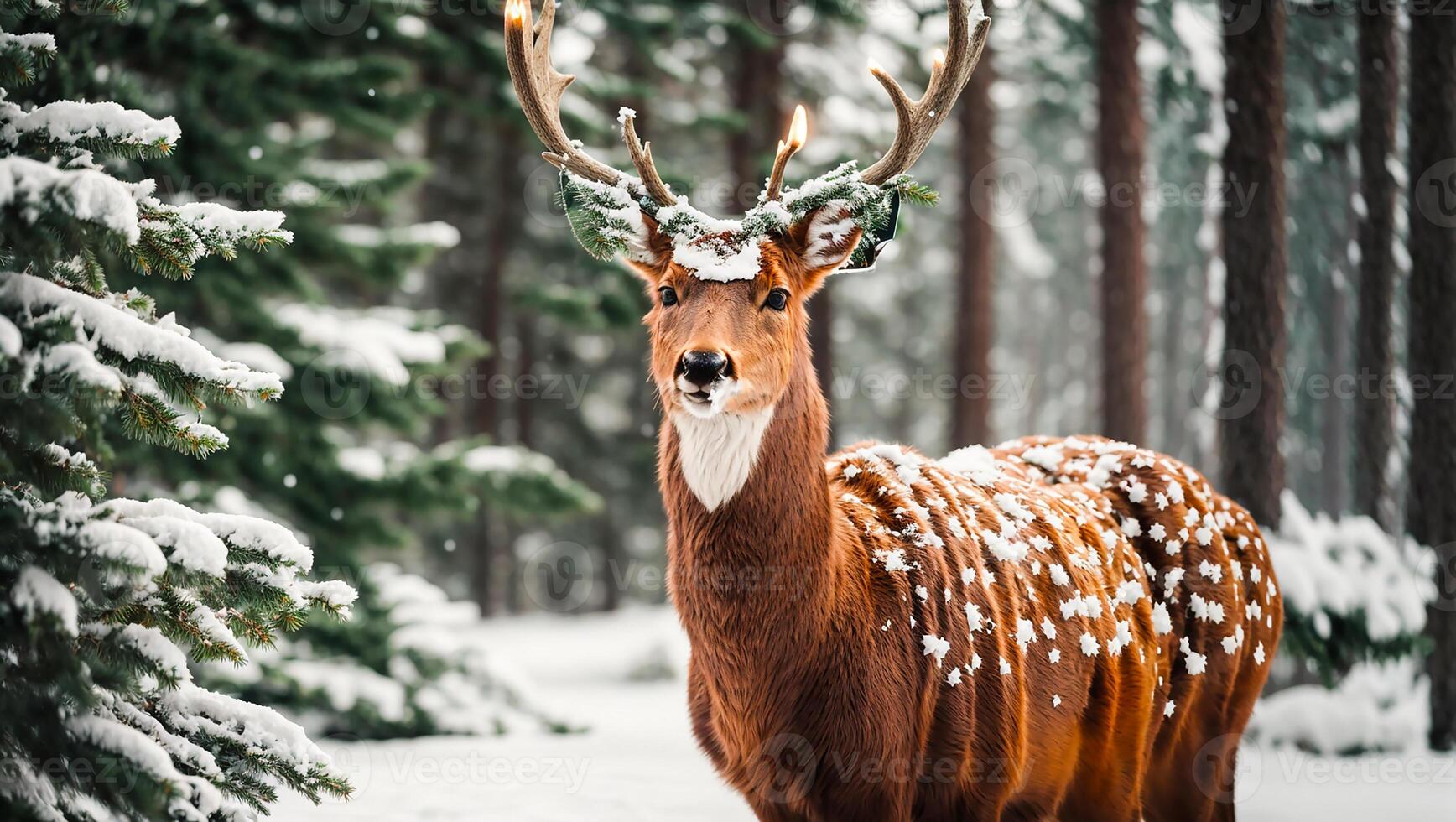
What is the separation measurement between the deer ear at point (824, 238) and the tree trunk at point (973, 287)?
10.9 metres

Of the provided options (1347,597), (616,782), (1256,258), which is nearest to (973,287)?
(1256,258)

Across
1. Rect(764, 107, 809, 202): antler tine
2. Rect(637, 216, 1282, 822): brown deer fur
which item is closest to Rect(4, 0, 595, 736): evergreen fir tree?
Rect(764, 107, 809, 202): antler tine

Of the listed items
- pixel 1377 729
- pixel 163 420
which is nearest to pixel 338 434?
pixel 163 420

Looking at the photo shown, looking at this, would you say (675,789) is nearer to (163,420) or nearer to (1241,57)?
(163,420)

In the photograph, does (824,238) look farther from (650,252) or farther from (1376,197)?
(1376,197)

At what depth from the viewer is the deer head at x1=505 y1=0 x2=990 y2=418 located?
404 centimetres

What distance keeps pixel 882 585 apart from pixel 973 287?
12.1 m

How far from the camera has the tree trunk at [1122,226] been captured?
12023mm

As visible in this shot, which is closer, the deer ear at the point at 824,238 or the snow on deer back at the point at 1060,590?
the snow on deer back at the point at 1060,590

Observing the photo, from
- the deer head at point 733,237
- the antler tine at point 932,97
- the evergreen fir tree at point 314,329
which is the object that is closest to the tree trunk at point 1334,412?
the evergreen fir tree at point 314,329

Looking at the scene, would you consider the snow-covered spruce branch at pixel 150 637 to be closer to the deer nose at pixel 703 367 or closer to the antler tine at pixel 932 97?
the deer nose at pixel 703 367

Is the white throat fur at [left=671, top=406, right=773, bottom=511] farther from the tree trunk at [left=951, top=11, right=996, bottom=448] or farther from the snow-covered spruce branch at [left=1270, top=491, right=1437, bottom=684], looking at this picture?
the tree trunk at [left=951, top=11, right=996, bottom=448]

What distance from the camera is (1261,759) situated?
8352mm

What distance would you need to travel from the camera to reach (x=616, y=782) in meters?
6.85
